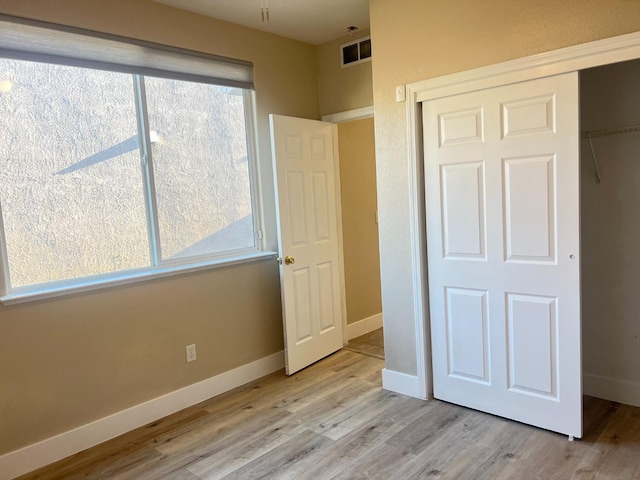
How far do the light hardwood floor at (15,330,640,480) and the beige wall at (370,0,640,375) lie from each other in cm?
51

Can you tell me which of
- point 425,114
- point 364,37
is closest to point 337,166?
point 364,37

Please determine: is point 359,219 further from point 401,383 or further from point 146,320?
point 146,320

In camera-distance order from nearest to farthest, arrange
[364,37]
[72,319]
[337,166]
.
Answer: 1. [72,319]
2. [364,37]
3. [337,166]

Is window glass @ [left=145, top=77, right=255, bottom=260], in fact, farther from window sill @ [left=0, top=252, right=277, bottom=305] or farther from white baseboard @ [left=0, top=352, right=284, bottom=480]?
white baseboard @ [left=0, top=352, right=284, bottom=480]

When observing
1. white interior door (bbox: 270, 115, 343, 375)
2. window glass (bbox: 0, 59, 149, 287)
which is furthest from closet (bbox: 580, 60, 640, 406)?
window glass (bbox: 0, 59, 149, 287)

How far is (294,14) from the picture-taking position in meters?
3.28

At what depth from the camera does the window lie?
2.51m

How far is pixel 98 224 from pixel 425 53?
7.38ft

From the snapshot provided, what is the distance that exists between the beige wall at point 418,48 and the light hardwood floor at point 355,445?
505 mm

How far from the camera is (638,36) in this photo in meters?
2.09

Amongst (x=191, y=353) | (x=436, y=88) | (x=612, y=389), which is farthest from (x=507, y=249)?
(x=191, y=353)

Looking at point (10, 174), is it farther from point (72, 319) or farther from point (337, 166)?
point (337, 166)

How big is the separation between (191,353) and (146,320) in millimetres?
433

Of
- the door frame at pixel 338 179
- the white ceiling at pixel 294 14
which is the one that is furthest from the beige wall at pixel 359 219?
the white ceiling at pixel 294 14
